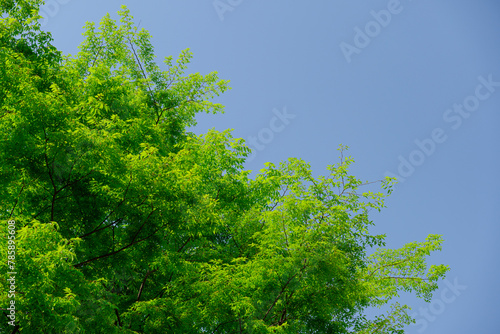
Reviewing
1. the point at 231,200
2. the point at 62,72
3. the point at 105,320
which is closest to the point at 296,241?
the point at 231,200

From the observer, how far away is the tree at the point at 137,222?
7848 mm

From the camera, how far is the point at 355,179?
42.3 feet

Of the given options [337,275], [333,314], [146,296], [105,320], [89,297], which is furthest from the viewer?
[333,314]

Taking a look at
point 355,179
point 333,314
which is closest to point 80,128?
point 355,179

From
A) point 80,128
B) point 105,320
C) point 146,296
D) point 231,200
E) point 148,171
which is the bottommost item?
point 105,320

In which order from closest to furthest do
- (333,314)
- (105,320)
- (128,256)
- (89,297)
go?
(89,297) → (105,320) → (128,256) → (333,314)

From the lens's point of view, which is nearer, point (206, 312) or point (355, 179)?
point (206, 312)

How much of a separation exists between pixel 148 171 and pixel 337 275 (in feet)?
17.3

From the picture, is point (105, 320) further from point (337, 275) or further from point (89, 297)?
point (337, 275)

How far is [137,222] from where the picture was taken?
929cm

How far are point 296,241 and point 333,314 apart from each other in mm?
5141

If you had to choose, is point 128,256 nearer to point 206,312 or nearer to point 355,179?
point 206,312

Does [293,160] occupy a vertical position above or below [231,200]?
above

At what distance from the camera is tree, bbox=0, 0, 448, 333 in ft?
25.7
